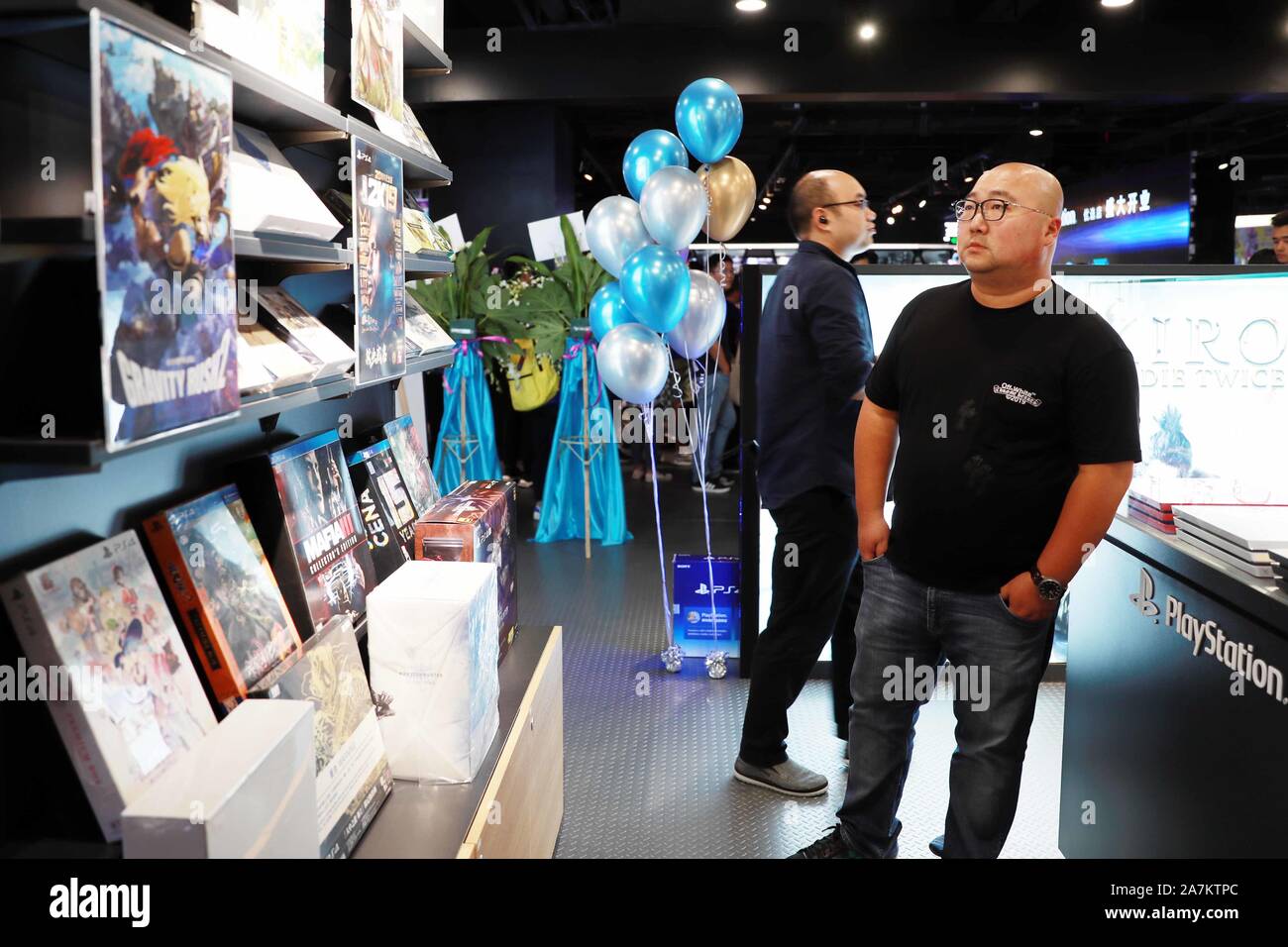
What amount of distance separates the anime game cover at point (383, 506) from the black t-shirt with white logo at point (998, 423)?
1173 millimetres

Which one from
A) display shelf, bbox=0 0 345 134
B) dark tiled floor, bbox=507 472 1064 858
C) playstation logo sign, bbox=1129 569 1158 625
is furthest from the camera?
dark tiled floor, bbox=507 472 1064 858

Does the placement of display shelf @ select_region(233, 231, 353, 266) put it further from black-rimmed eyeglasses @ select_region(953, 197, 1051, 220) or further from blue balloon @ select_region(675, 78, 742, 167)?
blue balloon @ select_region(675, 78, 742, 167)

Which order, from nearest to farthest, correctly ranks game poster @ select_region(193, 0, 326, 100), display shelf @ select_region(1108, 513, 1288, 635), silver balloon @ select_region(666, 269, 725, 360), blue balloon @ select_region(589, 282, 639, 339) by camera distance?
game poster @ select_region(193, 0, 326, 100)
display shelf @ select_region(1108, 513, 1288, 635)
silver balloon @ select_region(666, 269, 725, 360)
blue balloon @ select_region(589, 282, 639, 339)

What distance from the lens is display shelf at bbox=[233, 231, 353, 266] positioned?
4.90 ft

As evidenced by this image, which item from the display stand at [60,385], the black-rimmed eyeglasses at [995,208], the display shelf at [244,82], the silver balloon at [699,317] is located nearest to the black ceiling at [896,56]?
the silver balloon at [699,317]

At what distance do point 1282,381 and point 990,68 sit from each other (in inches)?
209

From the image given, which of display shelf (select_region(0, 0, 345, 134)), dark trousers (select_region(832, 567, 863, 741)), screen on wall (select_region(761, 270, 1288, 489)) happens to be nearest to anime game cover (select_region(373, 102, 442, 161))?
display shelf (select_region(0, 0, 345, 134))

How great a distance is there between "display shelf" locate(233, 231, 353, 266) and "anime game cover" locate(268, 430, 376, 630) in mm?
380

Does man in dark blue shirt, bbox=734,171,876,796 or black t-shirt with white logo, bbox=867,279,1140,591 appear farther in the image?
man in dark blue shirt, bbox=734,171,876,796

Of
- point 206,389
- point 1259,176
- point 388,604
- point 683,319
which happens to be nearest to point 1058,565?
point 388,604

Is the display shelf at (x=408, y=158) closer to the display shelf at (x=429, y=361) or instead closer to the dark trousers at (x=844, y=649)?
the display shelf at (x=429, y=361)

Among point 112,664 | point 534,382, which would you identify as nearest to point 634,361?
point 534,382

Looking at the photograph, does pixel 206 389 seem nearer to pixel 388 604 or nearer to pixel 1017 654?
pixel 388 604

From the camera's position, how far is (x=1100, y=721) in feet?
7.98
